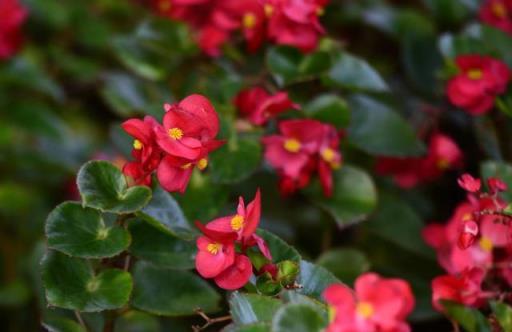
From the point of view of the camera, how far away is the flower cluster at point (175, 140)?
2.15 feet

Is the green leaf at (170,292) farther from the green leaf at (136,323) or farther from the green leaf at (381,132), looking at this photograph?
the green leaf at (381,132)

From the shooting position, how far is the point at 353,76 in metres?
0.95

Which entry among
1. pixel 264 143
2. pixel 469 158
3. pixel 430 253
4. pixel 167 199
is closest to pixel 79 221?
pixel 167 199

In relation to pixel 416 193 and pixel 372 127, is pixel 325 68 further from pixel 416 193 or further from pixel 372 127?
pixel 416 193

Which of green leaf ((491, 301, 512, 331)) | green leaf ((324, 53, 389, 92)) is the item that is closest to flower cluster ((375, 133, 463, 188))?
green leaf ((324, 53, 389, 92))

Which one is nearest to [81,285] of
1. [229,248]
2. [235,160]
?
[229,248]

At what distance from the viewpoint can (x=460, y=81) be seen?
93 centimetres

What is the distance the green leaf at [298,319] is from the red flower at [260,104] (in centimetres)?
34

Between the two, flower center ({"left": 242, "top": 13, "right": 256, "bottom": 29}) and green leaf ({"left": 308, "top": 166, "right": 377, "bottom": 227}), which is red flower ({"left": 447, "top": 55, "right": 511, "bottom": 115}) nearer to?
green leaf ({"left": 308, "top": 166, "right": 377, "bottom": 227})

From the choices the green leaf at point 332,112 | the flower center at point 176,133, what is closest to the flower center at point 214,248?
the flower center at point 176,133

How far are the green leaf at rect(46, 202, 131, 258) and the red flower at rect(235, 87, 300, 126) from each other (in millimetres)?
248

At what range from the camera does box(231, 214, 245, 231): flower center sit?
640 millimetres

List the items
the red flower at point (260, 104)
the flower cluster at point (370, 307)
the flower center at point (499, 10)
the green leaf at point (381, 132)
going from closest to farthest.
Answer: the flower cluster at point (370, 307)
the red flower at point (260, 104)
the green leaf at point (381, 132)
the flower center at point (499, 10)

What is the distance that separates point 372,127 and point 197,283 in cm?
35
